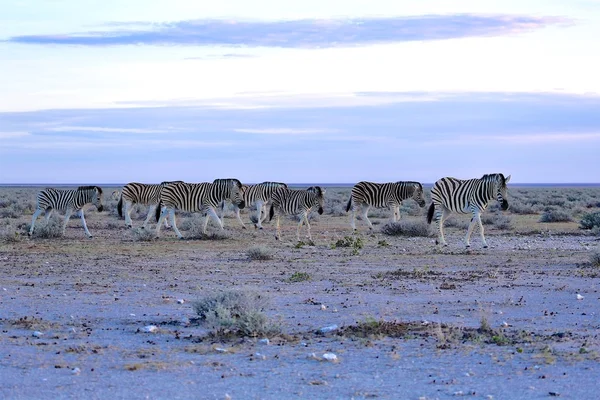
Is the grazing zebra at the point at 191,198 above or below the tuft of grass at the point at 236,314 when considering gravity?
above

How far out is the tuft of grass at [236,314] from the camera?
37.8 ft

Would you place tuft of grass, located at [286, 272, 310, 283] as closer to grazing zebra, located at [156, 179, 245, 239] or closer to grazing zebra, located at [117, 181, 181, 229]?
grazing zebra, located at [156, 179, 245, 239]

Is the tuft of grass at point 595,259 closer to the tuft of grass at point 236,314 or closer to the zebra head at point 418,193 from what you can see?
the tuft of grass at point 236,314

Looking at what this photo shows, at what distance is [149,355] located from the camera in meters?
10.5

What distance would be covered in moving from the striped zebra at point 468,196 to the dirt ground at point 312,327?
8.55 ft

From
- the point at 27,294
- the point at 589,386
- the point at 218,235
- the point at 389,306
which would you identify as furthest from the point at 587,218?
the point at 589,386

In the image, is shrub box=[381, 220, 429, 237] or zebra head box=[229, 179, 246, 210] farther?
zebra head box=[229, 179, 246, 210]

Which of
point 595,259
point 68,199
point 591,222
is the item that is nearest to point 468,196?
point 595,259

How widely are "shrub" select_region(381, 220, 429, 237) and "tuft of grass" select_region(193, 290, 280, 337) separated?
17.7 m

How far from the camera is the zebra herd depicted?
2634 centimetres

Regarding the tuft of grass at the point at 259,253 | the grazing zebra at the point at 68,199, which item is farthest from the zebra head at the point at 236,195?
the tuft of grass at the point at 259,253

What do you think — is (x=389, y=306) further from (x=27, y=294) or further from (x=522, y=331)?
(x=27, y=294)

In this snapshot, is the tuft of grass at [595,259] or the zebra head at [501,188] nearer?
the tuft of grass at [595,259]

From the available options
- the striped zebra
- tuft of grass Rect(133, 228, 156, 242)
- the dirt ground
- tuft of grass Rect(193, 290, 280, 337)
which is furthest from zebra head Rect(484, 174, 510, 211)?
tuft of grass Rect(193, 290, 280, 337)
